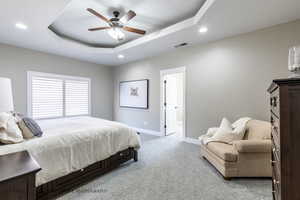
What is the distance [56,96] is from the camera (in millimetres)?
4703

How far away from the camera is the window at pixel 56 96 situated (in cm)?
424

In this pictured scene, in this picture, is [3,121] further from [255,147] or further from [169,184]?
[255,147]

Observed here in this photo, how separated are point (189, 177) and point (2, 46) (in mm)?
5319

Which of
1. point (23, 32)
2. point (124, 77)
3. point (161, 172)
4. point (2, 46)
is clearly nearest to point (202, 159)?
point (161, 172)

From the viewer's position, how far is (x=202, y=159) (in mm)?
3002

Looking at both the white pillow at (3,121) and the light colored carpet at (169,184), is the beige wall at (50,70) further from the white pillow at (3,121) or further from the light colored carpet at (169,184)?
the light colored carpet at (169,184)

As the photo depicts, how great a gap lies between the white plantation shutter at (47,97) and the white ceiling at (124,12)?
1.63 meters

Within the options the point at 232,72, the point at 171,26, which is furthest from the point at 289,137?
the point at 171,26

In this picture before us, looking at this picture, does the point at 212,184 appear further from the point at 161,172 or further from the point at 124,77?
the point at 124,77

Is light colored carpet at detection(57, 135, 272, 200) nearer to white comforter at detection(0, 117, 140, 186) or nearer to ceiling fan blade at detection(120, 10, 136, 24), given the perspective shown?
white comforter at detection(0, 117, 140, 186)

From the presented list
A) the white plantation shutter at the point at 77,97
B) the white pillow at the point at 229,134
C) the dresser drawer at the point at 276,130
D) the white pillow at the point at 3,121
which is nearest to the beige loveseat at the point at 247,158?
the white pillow at the point at 229,134

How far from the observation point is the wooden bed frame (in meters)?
1.80

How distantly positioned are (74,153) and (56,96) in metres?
3.40

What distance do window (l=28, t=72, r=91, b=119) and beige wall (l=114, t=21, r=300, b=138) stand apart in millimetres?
2836
